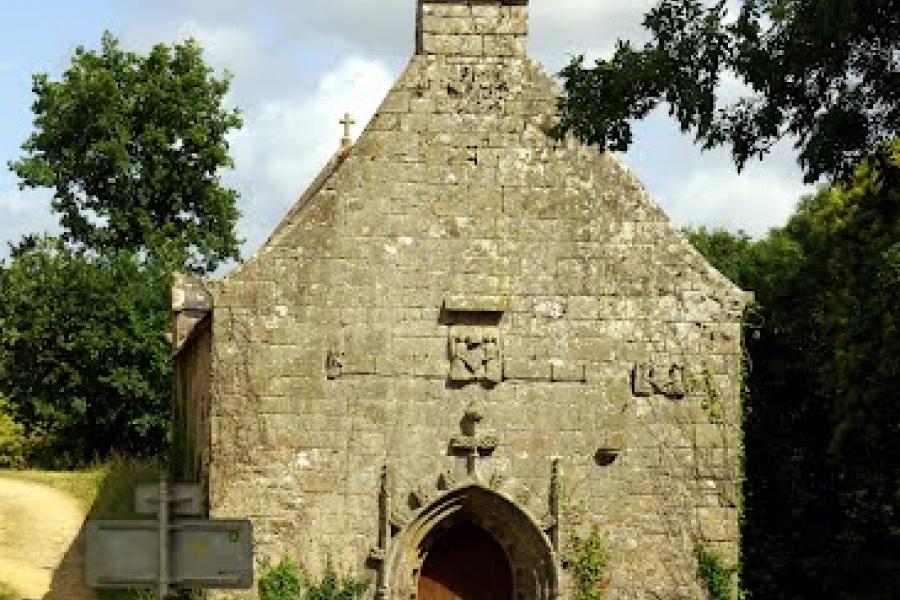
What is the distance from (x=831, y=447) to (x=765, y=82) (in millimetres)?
13053

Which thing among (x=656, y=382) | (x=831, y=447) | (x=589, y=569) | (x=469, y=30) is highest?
(x=469, y=30)

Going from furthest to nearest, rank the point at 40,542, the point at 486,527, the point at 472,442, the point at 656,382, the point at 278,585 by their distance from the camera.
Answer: the point at 40,542, the point at 486,527, the point at 656,382, the point at 472,442, the point at 278,585

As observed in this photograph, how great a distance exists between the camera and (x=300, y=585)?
18.2 m

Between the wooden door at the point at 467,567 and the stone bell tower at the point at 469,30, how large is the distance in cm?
558

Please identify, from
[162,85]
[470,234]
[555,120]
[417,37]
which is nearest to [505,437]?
[470,234]

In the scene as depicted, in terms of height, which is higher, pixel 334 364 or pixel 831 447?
pixel 334 364

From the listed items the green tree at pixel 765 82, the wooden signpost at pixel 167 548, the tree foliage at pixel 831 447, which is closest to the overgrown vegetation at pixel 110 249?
the tree foliage at pixel 831 447

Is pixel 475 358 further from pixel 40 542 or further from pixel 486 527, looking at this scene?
pixel 40 542

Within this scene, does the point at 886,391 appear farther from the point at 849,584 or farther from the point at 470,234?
the point at 470,234

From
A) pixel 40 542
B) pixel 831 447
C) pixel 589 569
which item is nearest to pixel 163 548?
pixel 589 569

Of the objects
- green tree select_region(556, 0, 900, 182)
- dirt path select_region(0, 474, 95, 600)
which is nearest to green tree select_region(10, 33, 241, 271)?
dirt path select_region(0, 474, 95, 600)

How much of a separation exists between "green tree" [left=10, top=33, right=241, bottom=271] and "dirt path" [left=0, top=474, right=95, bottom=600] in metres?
8.20

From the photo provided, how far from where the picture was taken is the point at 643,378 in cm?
1862

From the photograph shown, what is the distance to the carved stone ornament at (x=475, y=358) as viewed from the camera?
1845 cm
